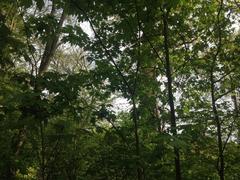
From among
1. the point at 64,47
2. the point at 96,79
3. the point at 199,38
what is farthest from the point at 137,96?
the point at 64,47

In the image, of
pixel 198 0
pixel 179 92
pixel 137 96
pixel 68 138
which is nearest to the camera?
pixel 68 138

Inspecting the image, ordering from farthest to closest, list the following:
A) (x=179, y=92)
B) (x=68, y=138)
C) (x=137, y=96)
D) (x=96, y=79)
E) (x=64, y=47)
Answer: (x=64, y=47) < (x=179, y=92) < (x=137, y=96) < (x=96, y=79) < (x=68, y=138)

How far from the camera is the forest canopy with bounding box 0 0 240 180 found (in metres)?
4.75

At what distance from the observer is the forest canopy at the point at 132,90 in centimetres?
475

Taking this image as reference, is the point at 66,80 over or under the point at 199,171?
over

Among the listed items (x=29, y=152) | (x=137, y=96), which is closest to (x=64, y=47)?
(x=29, y=152)

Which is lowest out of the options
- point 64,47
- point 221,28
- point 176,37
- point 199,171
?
point 199,171

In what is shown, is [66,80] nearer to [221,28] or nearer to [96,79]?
[96,79]

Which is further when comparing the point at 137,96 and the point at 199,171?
the point at 199,171

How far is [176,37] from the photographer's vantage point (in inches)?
274

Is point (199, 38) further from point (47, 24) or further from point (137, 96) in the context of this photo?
point (47, 24)

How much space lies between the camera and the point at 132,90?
19.1 feet

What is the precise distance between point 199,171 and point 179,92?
84.5 inches

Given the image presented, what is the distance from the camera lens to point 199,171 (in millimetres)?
6902
